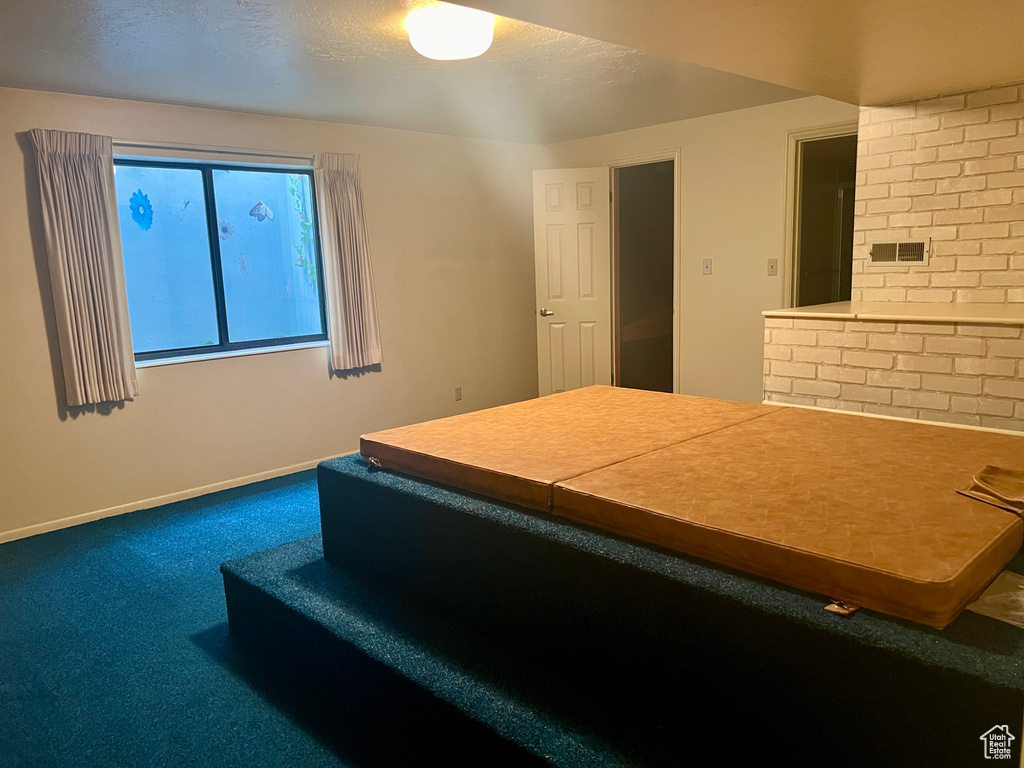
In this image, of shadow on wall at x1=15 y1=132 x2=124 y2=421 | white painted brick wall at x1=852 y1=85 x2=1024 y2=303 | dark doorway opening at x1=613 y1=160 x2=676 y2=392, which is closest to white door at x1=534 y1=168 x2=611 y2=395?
dark doorway opening at x1=613 y1=160 x2=676 y2=392

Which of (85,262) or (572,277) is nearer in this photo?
(85,262)

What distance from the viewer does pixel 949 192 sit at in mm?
3307

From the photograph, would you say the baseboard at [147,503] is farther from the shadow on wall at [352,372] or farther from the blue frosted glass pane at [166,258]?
the blue frosted glass pane at [166,258]

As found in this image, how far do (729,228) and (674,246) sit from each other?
48 cm

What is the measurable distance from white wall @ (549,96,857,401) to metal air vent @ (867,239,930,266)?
0.93 metres

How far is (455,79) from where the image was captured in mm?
3686

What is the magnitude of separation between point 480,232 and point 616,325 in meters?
1.29

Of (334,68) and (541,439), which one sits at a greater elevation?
(334,68)

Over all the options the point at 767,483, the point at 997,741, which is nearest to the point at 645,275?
the point at 767,483

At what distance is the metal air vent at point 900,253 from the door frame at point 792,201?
875 millimetres

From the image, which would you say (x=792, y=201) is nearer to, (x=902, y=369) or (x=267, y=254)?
(x=902, y=369)

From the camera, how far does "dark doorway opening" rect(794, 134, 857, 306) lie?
615cm

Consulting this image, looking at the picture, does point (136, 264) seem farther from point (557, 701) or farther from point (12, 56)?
point (557, 701)

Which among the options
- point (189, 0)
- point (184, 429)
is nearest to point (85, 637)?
point (184, 429)
